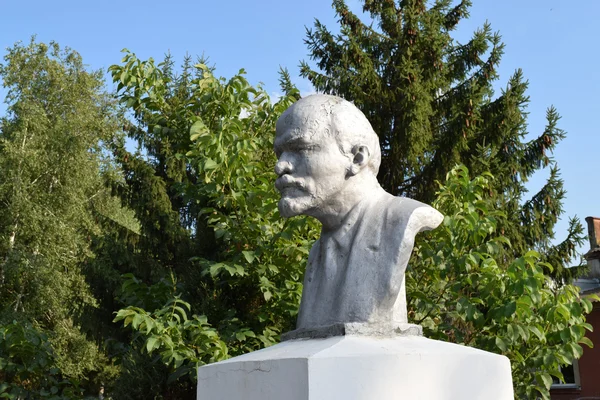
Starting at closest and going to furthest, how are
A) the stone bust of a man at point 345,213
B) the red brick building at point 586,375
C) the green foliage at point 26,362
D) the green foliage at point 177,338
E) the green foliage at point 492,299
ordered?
the stone bust of a man at point 345,213 < the green foliage at point 177,338 < the green foliage at point 492,299 < the green foliage at point 26,362 < the red brick building at point 586,375

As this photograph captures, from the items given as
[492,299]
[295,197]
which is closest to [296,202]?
[295,197]

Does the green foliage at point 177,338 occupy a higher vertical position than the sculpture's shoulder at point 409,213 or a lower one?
lower

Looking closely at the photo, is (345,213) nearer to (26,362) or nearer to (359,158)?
(359,158)

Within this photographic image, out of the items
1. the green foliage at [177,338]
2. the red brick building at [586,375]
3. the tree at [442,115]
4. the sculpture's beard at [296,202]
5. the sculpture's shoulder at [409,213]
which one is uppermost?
the tree at [442,115]

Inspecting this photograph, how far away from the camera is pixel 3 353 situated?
6.29 meters

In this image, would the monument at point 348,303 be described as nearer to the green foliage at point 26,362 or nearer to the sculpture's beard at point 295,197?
the sculpture's beard at point 295,197

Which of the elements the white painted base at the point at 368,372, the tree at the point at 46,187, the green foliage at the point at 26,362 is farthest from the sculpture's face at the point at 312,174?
the tree at the point at 46,187

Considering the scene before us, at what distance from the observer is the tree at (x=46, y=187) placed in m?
16.8

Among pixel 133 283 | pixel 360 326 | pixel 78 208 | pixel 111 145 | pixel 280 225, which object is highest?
pixel 78 208

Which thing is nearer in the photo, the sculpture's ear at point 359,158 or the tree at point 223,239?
the sculpture's ear at point 359,158

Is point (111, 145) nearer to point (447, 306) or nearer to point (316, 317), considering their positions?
point (447, 306)

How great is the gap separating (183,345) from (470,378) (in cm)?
248

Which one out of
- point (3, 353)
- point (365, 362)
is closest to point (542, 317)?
point (365, 362)

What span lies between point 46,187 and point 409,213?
1742cm
